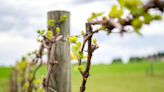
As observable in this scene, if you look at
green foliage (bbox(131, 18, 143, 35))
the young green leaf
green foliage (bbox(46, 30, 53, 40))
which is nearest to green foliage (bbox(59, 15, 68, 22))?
the young green leaf

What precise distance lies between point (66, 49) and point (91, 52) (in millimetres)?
781

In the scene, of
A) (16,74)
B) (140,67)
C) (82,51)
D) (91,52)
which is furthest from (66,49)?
(140,67)

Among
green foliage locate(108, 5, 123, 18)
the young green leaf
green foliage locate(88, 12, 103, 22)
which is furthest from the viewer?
the young green leaf

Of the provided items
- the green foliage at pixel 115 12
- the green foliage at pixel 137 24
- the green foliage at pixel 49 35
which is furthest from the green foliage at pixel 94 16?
the green foliage at pixel 49 35

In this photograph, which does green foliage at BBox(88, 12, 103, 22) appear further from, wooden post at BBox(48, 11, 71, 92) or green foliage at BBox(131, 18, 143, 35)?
wooden post at BBox(48, 11, 71, 92)

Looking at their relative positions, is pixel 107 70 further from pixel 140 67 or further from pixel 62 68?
pixel 62 68

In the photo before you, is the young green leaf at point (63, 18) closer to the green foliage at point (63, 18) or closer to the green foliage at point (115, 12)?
the green foliage at point (63, 18)

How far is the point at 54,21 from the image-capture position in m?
2.36

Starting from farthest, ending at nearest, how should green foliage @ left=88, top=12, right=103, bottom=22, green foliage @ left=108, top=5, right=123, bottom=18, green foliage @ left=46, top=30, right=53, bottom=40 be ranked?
green foliage @ left=46, top=30, right=53, bottom=40 → green foliage @ left=88, top=12, right=103, bottom=22 → green foliage @ left=108, top=5, right=123, bottom=18

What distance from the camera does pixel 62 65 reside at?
230 centimetres

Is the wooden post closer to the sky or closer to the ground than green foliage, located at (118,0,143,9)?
closer to the ground

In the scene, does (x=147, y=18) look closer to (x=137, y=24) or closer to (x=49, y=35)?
(x=137, y=24)

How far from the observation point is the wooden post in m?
2.29

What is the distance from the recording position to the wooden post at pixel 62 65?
7.52 ft
